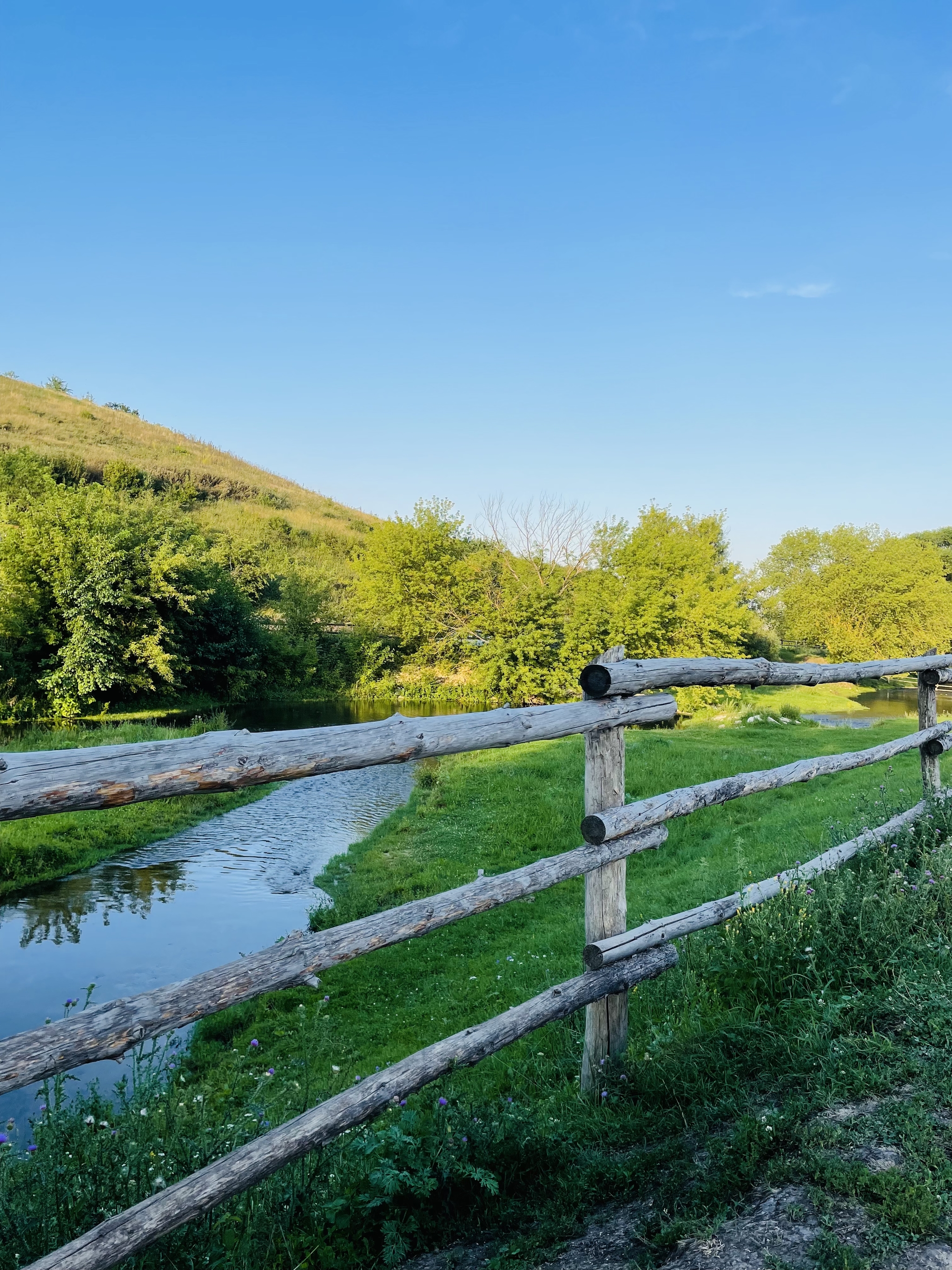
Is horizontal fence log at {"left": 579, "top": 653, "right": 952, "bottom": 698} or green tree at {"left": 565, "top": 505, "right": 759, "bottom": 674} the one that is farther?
green tree at {"left": 565, "top": 505, "right": 759, "bottom": 674}

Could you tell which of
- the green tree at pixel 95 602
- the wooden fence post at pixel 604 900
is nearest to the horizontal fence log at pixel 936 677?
the wooden fence post at pixel 604 900

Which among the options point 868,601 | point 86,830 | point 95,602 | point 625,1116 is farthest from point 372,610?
point 625,1116

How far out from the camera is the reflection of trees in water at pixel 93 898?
30.7 feet

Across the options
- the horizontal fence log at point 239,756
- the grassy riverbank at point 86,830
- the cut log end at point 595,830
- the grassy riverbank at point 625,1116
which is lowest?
the grassy riverbank at point 86,830

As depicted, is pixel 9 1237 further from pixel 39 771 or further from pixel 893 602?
→ pixel 893 602

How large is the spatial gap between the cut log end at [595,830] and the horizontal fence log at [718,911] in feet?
1.56

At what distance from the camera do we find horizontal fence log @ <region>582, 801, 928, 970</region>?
3568mm

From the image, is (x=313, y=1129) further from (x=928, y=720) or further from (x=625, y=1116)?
(x=928, y=720)

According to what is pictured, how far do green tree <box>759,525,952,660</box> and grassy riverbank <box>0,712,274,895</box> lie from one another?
114 feet

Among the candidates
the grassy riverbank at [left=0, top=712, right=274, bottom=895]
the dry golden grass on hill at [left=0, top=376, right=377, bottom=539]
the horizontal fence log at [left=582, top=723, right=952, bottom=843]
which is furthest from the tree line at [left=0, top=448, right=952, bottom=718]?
the horizontal fence log at [left=582, top=723, right=952, bottom=843]

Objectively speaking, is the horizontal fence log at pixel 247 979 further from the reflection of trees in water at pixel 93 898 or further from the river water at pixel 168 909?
the reflection of trees in water at pixel 93 898

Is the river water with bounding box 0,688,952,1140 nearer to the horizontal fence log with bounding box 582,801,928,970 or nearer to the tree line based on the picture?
the horizontal fence log with bounding box 582,801,928,970

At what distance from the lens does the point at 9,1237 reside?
7.97 ft

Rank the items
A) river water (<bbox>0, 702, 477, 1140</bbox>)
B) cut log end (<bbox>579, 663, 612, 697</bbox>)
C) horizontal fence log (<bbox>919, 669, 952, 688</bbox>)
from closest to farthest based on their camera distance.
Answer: cut log end (<bbox>579, 663, 612, 697</bbox>)
horizontal fence log (<bbox>919, 669, 952, 688</bbox>)
river water (<bbox>0, 702, 477, 1140</bbox>)
